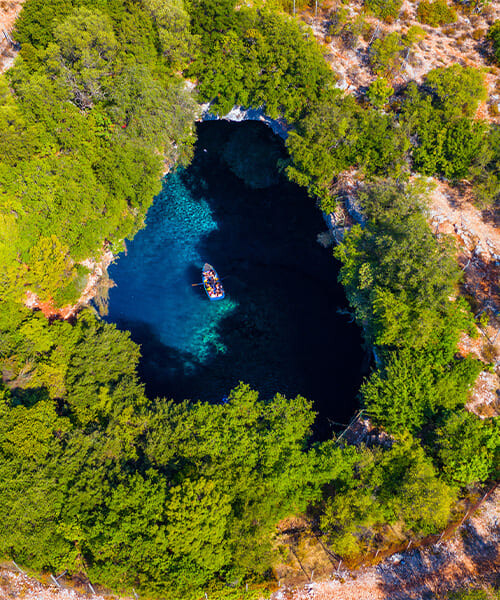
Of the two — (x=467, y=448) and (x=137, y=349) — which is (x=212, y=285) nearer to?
(x=137, y=349)

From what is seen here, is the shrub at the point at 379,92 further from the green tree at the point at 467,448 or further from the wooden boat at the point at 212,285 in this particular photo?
the green tree at the point at 467,448

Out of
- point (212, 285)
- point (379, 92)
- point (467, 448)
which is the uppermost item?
point (379, 92)

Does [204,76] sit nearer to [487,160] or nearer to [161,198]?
[161,198]

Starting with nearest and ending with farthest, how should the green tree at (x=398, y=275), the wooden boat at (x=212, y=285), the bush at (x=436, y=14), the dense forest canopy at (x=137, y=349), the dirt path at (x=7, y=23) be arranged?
the dense forest canopy at (x=137, y=349) → the green tree at (x=398, y=275) → the wooden boat at (x=212, y=285) → the dirt path at (x=7, y=23) → the bush at (x=436, y=14)

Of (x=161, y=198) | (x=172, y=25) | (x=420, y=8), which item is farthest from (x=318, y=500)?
(x=420, y=8)

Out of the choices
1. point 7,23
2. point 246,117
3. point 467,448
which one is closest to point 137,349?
point 467,448

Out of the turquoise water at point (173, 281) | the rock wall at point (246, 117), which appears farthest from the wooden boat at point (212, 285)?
the rock wall at point (246, 117)

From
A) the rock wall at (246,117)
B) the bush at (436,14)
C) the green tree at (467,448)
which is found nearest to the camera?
the green tree at (467,448)
